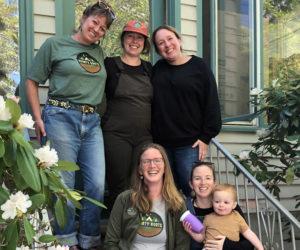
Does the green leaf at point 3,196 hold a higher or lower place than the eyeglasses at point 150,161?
higher

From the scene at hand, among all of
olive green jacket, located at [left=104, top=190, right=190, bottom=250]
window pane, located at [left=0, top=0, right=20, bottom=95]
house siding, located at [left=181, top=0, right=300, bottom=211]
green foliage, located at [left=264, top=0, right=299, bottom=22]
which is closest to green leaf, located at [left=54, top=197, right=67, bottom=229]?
olive green jacket, located at [left=104, top=190, right=190, bottom=250]

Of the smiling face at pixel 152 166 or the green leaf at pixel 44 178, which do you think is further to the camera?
the smiling face at pixel 152 166

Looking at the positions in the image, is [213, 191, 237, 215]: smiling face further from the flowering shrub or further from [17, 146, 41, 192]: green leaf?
[17, 146, 41, 192]: green leaf

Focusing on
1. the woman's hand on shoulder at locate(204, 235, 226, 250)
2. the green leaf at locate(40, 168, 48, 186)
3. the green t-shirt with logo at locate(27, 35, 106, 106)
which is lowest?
the woman's hand on shoulder at locate(204, 235, 226, 250)

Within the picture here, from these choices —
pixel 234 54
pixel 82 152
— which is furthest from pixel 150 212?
pixel 234 54

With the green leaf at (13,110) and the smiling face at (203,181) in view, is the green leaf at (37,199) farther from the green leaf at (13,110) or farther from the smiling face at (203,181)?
the smiling face at (203,181)

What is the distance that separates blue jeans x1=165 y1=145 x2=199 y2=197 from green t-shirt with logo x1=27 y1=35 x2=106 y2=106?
0.69 m

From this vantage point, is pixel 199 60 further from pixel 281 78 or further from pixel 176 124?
pixel 281 78

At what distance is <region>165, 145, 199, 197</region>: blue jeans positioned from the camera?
8.55 ft

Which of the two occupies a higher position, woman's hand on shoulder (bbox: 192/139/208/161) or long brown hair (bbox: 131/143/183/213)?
woman's hand on shoulder (bbox: 192/139/208/161)

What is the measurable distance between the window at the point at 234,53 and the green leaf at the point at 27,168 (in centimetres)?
290

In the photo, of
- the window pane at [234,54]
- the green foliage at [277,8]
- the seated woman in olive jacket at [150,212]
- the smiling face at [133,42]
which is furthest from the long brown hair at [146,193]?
the green foliage at [277,8]

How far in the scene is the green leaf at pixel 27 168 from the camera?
3.43ft

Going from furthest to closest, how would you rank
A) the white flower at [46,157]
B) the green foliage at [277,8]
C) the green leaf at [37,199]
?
the green foliage at [277,8]
the white flower at [46,157]
the green leaf at [37,199]
